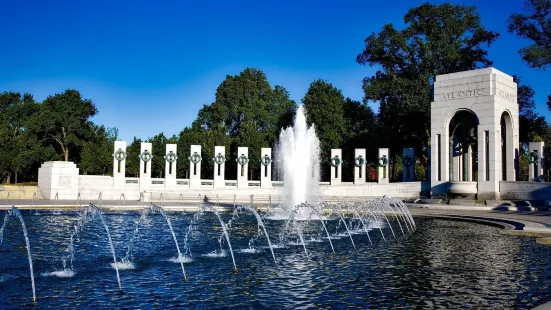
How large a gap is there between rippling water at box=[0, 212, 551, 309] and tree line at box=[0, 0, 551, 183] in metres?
29.7

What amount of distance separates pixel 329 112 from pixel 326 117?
2.00 ft

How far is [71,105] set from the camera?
5238 cm

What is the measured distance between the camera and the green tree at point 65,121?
50.7 metres

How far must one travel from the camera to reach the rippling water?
7.79 metres

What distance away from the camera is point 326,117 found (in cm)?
5003

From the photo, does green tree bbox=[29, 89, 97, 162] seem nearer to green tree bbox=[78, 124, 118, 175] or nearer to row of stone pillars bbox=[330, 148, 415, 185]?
green tree bbox=[78, 124, 118, 175]

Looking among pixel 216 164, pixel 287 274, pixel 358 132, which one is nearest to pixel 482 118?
pixel 216 164

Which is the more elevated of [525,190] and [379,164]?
[379,164]

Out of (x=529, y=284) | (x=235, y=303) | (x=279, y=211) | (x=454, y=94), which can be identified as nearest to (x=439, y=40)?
(x=454, y=94)

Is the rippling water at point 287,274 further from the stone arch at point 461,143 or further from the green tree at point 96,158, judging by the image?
the green tree at point 96,158

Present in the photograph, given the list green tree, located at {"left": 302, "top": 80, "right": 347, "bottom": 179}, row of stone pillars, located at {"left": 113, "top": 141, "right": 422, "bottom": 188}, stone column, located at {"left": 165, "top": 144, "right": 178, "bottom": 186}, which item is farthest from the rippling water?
green tree, located at {"left": 302, "top": 80, "right": 347, "bottom": 179}

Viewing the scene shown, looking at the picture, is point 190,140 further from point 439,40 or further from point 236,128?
point 439,40

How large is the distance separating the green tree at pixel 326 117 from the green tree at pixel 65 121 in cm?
2423

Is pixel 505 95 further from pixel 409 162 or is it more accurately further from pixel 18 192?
pixel 18 192
